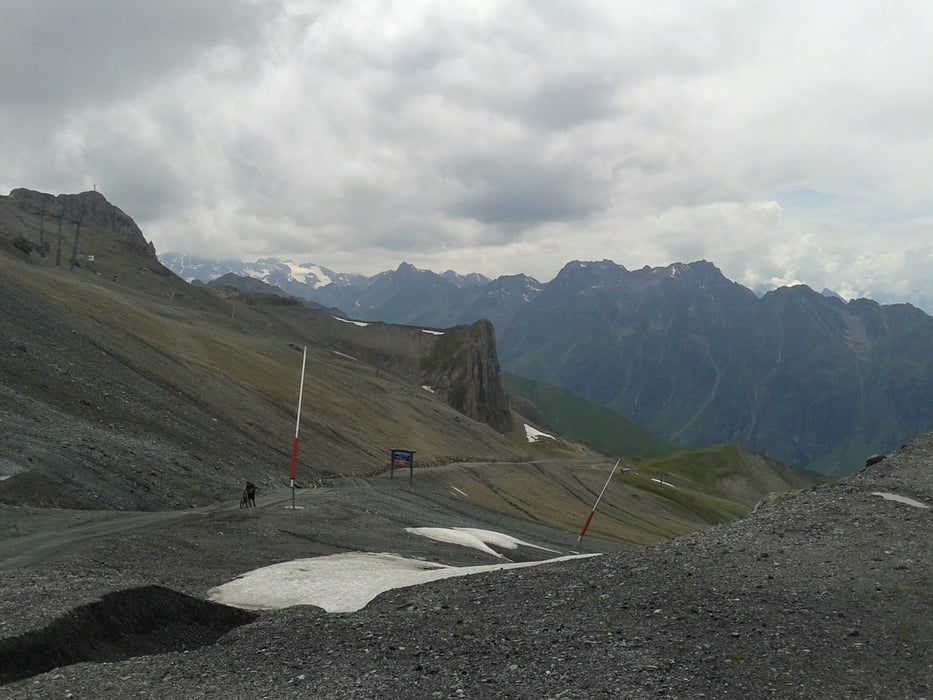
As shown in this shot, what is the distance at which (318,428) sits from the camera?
7650 centimetres

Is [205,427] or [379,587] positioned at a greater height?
[379,587]

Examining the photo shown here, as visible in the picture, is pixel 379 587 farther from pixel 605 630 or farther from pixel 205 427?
pixel 205 427

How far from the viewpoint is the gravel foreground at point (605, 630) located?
1205 centimetres

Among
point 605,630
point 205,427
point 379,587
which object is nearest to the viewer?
point 605,630

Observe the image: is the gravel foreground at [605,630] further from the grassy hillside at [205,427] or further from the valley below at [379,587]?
the grassy hillside at [205,427]

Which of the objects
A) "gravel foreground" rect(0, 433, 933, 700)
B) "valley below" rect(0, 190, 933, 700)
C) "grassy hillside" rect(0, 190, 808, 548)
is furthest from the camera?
"grassy hillside" rect(0, 190, 808, 548)

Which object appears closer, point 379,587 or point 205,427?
point 379,587

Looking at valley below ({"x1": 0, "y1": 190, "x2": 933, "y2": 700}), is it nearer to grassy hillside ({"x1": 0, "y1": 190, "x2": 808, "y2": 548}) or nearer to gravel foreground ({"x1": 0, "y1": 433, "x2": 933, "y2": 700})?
gravel foreground ({"x1": 0, "y1": 433, "x2": 933, "y2": 700})

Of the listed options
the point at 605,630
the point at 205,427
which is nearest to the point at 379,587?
the point at 605,630

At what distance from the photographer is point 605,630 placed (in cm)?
1407

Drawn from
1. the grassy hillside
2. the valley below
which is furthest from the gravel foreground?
the grassy hillside

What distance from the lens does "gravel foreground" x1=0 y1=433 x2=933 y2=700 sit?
12055 millimetres

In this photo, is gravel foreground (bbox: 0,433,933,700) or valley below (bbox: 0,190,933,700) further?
valley below (bbox: 0,190,933,700)

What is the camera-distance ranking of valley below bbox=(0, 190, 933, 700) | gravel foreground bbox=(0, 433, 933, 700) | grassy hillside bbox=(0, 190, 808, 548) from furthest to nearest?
grassy hillside bbox=(0, 190, 808, 548) < valley below bbox=(0, 190, 933, 700) < gravel foreground bbox=(0, 433, 933, 700)
